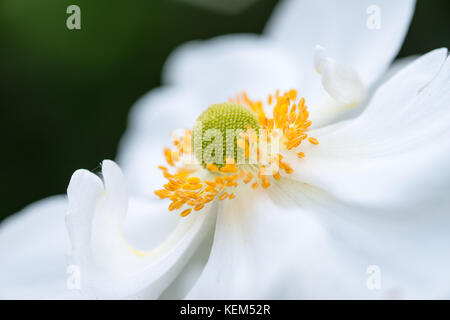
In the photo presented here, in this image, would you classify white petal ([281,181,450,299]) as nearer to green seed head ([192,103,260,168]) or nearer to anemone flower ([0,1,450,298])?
anemone flower ([0,1,450,298])

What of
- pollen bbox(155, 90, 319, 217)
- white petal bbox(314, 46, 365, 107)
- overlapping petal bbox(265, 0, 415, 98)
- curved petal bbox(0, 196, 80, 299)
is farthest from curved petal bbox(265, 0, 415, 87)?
curved petal bbox(0, 196, 80, 299)

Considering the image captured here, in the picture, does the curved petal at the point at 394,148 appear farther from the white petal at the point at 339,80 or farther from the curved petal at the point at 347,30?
the curved petal at the point at 347,30

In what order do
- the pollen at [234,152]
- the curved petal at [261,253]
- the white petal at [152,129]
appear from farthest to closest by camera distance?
the white petal at [152,129] → the pollen at [234,152] → the curved petal at [261,253]

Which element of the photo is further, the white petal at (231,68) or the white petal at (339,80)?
the white petal at (231,68)

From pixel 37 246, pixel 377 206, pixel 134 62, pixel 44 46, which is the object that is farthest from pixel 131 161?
pixel 377 206

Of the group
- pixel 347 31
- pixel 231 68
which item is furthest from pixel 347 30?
pixel 231 68

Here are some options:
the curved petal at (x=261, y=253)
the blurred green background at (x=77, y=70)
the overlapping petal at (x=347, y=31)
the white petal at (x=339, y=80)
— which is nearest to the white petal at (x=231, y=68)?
the overlapping petal at (x=347, y=31)
